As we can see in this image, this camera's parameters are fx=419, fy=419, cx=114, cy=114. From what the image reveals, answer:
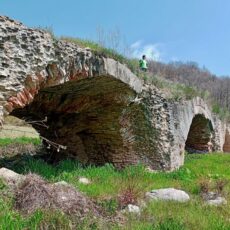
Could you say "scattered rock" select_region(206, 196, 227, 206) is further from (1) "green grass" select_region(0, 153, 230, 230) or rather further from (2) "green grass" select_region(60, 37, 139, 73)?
(2) "green grass" select_region(60, 37, 139, 73)

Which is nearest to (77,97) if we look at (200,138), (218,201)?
(218,201)

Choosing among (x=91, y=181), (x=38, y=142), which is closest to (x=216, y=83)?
(x=38, y=142)

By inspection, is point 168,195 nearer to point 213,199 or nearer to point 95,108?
point 213,199

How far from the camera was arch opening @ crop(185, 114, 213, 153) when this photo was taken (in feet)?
54.7

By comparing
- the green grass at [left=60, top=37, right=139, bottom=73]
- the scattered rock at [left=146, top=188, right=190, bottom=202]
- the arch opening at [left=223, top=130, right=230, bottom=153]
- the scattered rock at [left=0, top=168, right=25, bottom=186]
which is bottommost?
the scattered rock at [left=146, top=188, right=190, bottom=202]

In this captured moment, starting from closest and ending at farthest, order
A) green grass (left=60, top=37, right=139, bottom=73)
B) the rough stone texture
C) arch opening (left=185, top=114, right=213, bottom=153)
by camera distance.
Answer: the rough stone texture → green grass (left=60, top=37, right=139, bottom=73) → arch opening (left=185, top=114, right=213, bottom=153)

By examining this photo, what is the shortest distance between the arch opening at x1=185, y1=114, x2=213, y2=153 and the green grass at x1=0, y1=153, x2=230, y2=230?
22.1ft

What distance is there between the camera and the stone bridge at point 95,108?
252 inches

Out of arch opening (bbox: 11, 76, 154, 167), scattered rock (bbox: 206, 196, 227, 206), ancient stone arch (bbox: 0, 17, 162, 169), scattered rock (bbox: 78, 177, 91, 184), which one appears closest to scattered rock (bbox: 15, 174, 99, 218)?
ancient stone arch (bbox: 0, 17, 162, 169)

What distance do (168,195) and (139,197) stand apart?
59 cm

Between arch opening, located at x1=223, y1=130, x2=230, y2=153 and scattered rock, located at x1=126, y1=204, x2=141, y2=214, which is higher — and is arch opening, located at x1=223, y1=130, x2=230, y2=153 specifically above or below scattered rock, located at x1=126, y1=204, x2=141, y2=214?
above

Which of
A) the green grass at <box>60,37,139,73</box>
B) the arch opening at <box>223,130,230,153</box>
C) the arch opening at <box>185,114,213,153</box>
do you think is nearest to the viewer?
the green grass at <box>60,37,139,73</box>

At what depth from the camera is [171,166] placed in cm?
973

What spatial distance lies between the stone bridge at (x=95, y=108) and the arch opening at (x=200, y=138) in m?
5.54
